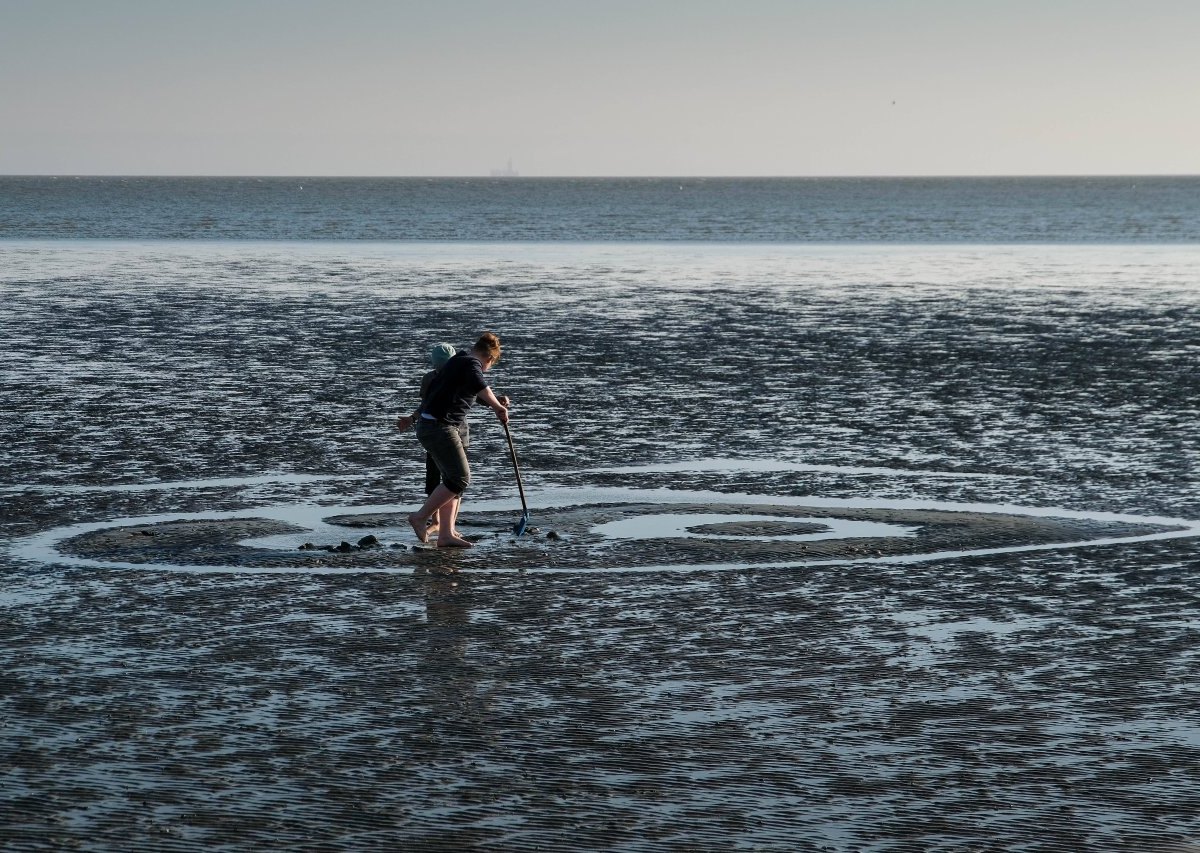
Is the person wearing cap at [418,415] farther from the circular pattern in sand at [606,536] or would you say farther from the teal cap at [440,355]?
the circular pattern in sand at [606,536]

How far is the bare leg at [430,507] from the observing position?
34.8ft

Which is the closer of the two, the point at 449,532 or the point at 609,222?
the point at 449,532

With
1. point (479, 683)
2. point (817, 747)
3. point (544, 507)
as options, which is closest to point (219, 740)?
point (479, 683)

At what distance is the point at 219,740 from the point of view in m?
6.60

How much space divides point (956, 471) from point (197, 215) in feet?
291

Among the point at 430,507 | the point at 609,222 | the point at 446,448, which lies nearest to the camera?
the point at 430,507

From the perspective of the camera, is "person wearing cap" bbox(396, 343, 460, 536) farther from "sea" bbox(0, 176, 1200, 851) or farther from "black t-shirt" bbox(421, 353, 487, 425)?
"sea" bbox(0, 176, 1200, 851)

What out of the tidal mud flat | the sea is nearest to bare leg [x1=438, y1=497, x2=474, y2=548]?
the tidal mud flat

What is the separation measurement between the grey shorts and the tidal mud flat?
1.61ft

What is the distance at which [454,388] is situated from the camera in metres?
11.0

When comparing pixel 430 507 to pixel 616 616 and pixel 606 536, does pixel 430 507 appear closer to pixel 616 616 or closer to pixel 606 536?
pixel 606 536

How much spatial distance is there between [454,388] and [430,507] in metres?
0.82

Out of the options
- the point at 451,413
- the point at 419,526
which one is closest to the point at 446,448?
the point at 451,413

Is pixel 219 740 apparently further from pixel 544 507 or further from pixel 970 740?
pixel 544 507
